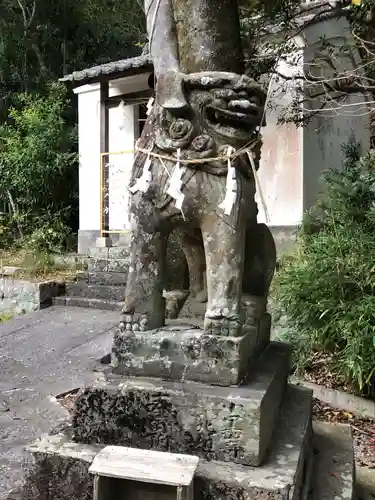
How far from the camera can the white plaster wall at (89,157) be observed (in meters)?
9.48

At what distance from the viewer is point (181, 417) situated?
5.66 feet

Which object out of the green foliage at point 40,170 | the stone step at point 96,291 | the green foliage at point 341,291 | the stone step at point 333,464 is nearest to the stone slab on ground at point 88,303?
the stone step at point 96,291

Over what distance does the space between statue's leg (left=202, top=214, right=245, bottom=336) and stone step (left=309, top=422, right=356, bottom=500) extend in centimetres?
76

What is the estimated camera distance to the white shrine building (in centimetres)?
738

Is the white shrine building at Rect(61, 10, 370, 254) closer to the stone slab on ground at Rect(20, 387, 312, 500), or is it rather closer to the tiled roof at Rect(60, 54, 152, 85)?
the tiled roof at Rect(60, 54, 152, 85)

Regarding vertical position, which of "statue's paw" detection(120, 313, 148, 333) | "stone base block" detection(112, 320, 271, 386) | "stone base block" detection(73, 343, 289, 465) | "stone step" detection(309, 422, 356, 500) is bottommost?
"stone step" detection(309, 422, 356, 500)

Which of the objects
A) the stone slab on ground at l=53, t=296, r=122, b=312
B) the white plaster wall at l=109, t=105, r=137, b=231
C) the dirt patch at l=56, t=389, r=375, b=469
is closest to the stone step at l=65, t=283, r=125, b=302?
the stone slab on ground at l=53, t=296, r=122, b=312

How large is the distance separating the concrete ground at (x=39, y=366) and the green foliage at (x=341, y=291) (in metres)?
1.85

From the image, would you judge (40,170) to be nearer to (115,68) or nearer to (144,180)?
(115,68)

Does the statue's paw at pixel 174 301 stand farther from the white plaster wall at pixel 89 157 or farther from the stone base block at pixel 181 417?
the white plaster wall at pixel 89 157

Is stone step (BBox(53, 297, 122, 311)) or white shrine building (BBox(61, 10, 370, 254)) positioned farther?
white shrine building (BBox(61, 10, 370, 254))

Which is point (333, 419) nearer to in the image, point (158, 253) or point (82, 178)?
point (158, 253)

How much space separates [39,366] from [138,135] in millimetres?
5691

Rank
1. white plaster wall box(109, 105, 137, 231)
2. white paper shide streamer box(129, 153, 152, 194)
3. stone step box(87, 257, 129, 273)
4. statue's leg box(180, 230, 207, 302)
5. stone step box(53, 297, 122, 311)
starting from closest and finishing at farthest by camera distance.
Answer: white paper shide streamer box(129, 153, 152, 194) → statue's leg box(180, 230, 207, 302) → stone step box(53, 297, 122, 311) → stone step box(87, 257, 129, 273) → white plaster wall box(109, 105, 137, 231)
